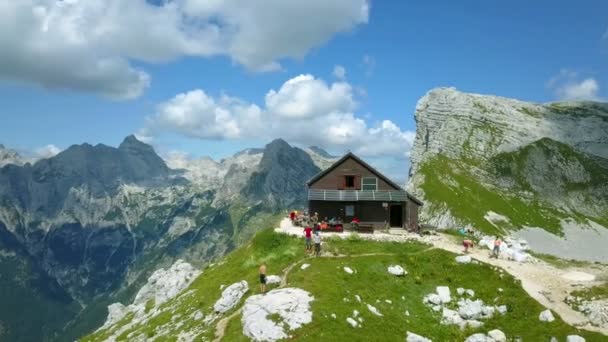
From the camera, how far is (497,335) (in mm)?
A: 35062

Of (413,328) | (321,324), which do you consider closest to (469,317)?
(413,328)

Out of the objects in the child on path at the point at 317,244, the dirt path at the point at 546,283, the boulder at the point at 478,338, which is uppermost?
the child on path at the point at 317,244

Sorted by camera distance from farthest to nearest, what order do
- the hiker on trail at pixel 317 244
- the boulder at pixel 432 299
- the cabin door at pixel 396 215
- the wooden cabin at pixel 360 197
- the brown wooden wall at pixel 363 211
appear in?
the cabin door at pixel 396 215 → the brown wooden wall at pixel 363 211 → the wooden cabin at pixel 360 197 → the hiker on trail at pixel 317 244 → the boulder at pixel 432 299

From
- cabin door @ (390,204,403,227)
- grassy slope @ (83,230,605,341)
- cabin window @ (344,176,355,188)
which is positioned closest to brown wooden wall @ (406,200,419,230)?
cabin door @ (390,204,403,227)

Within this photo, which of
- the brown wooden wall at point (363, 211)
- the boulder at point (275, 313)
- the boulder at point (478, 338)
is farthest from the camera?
the brown wooden wall at point (363, 211)

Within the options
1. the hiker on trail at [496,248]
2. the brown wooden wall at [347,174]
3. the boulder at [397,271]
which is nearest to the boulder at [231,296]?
the boulder at [397,271]

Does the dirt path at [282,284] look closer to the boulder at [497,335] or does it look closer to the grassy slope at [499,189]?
the boulder at [497,335]

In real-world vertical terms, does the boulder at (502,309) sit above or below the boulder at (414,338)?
above

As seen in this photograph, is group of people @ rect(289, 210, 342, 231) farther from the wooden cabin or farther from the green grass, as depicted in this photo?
the green grass

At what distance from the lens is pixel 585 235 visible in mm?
141125

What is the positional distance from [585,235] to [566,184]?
119 ft

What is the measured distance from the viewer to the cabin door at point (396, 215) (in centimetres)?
6988

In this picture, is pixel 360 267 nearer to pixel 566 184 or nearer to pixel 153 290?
pixel 153 290

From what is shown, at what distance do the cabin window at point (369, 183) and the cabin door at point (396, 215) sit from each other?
4.55 meters
